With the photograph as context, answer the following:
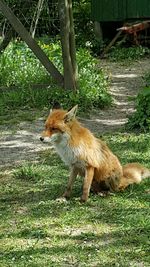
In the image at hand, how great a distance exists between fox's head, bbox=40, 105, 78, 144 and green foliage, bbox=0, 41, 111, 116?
4087 mm

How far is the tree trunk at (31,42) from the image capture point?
39.3ft

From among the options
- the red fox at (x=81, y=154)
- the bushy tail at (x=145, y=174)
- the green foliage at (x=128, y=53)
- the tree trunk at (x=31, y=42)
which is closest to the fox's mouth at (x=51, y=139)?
the red fox at (x=81, y=154)

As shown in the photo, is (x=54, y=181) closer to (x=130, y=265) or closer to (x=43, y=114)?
(x=130, y=265)

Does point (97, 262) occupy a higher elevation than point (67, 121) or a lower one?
lower

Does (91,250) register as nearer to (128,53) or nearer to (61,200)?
(61,200)

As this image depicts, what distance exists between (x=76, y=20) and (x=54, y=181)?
1702 cm

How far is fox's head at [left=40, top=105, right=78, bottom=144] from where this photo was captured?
6254 mm

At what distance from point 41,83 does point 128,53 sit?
7447mm

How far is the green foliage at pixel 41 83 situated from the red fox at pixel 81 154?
155 inches

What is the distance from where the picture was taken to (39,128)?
34.2 ft

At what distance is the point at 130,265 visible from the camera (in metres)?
4.88

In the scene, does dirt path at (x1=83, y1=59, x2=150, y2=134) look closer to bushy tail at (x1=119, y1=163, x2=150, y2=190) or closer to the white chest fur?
bushy tail at (x1=119, y1=163, x2=150, y2=190)

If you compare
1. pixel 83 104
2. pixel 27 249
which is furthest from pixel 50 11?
pixel 27 249

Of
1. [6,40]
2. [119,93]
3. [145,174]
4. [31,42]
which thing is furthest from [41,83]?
[145,174]
